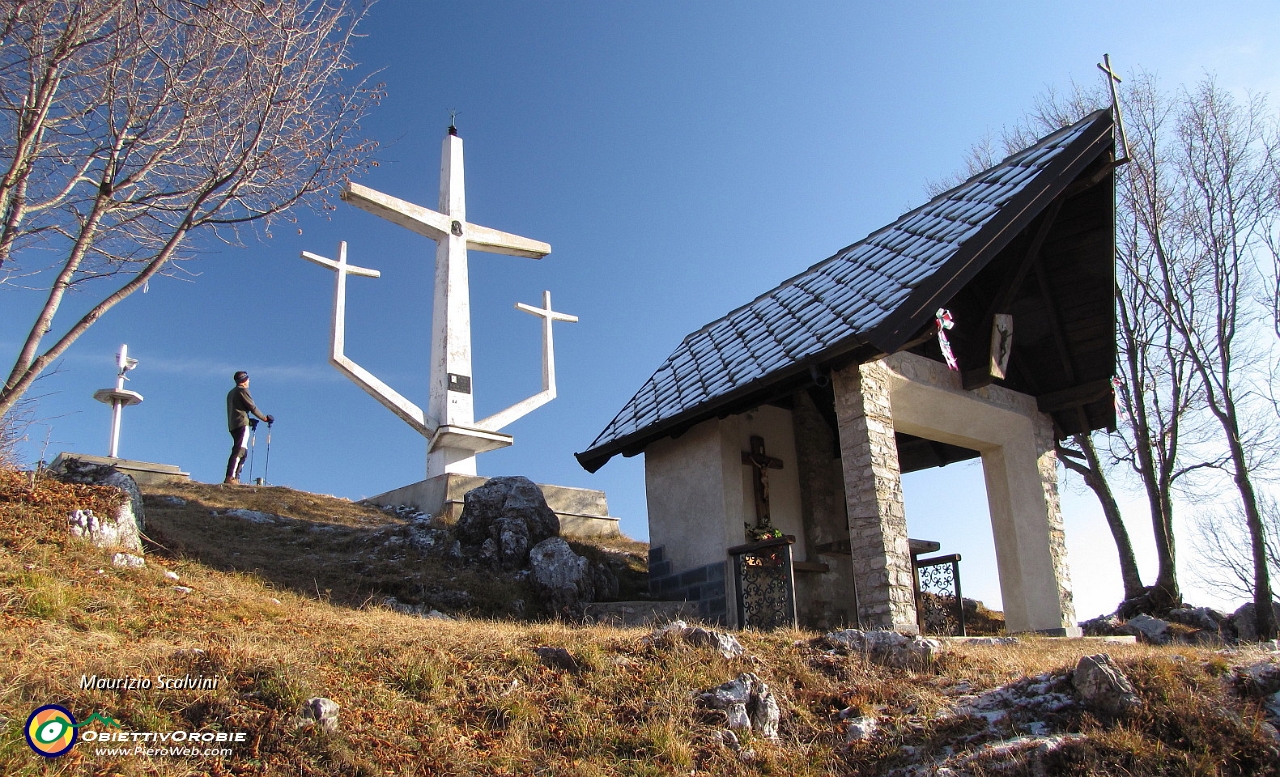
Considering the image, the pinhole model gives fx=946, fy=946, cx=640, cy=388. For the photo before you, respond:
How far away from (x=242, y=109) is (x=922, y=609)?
8342mm

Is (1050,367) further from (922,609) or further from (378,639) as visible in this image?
(378,639)

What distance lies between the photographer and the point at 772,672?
6203mm

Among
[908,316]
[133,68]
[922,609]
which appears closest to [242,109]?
[133,68]

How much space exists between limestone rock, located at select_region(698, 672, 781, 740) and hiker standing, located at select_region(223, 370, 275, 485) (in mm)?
11686

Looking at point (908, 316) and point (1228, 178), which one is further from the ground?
point (1228, 178)

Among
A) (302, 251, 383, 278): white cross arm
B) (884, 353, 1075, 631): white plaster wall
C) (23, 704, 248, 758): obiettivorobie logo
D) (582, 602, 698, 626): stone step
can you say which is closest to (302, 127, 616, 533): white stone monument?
(302, 251, 383, 278): white cross arm

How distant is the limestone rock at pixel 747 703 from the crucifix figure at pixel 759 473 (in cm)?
562

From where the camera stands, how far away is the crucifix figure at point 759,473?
37.3 feet

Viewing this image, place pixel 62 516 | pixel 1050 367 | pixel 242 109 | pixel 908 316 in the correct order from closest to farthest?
1. pixel 62 516
2. pixel 242 109
3. pixel 908 316
4. pixel 1050 367

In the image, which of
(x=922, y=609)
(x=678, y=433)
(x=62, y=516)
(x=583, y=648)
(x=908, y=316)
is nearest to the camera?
(x=583, y=648)

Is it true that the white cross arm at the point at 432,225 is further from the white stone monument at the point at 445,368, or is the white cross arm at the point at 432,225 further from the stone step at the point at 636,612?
the stone step at the point at 636,612

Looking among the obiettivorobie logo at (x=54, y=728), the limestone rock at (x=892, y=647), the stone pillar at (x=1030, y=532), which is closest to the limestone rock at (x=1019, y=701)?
the limestone rock at (x=892, y=647)

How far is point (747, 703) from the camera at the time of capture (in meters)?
5.57

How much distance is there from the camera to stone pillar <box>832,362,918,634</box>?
8.82m
